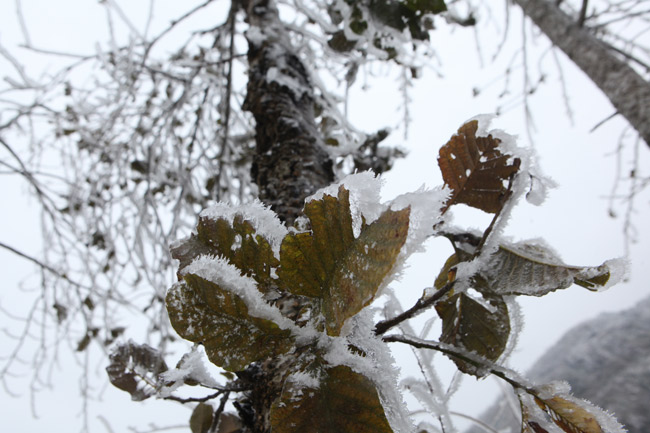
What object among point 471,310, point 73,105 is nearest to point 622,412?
point 471,310

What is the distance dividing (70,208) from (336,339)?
1.92 meters

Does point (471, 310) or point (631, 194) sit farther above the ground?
point (631, 194)

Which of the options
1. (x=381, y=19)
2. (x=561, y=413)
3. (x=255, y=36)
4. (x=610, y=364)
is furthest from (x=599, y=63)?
(x=610, y=364)

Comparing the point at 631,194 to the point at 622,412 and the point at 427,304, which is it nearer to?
the point at 427,304

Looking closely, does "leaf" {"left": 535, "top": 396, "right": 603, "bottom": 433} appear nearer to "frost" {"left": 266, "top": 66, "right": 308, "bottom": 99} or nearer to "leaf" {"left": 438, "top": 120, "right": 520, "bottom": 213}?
"leaf" {"left": 438, "top": 120, "right": 520, "bottom": 213}

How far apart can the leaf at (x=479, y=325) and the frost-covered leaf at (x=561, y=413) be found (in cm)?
7

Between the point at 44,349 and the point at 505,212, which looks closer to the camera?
the point at 505,212

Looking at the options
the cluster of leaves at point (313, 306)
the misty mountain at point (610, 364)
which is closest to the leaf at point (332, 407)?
the cluster of leaves at point (313, 306)

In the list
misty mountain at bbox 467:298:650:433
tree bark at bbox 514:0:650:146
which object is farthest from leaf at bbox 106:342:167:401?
misty mountain at bbox 467:298:650:433

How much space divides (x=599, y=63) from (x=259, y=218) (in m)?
2.12

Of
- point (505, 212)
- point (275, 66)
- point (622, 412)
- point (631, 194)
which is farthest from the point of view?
point (622, 412)

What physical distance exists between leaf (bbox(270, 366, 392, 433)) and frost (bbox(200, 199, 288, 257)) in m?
0.10

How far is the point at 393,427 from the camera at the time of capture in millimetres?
252

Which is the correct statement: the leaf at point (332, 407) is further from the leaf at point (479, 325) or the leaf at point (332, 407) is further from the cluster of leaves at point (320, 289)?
the leaf at point (479, 325)
